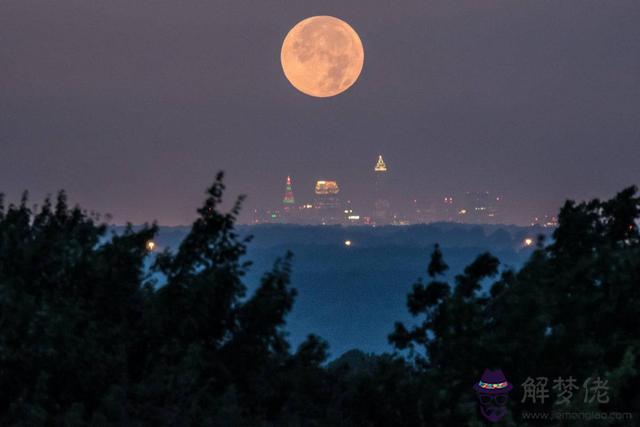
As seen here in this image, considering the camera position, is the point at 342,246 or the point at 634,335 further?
the point at 342,246

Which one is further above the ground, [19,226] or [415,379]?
[19,226]

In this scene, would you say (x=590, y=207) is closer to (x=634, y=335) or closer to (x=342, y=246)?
(x=634, y=335)

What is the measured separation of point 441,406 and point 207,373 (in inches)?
159

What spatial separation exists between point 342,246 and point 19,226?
62.9 m

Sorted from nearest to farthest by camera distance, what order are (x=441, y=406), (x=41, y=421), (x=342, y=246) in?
(x=41, y=421)
(x=441, y=406)
(x=342, y=246)

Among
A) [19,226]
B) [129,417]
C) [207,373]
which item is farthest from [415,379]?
[19,226]

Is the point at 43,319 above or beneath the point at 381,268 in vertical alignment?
beneath

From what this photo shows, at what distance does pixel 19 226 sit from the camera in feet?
62.4

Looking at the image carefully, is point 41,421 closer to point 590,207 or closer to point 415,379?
point 415,379

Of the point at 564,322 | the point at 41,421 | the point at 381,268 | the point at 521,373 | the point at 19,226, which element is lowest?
the point at 41,421

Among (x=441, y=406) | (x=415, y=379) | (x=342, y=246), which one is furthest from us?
(x=342, y=246)

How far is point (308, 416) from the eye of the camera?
14438mm

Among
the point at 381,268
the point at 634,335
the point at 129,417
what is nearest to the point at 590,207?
the point at 634,335

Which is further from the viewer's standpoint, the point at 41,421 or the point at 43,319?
the point at 43,319
